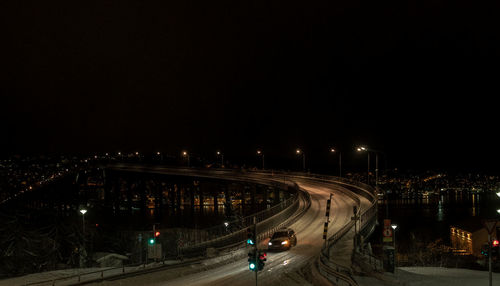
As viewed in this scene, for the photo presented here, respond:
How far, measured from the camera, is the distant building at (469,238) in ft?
213

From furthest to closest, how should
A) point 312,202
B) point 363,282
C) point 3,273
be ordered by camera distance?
point 312,202 < point 3,273 < point 363,282

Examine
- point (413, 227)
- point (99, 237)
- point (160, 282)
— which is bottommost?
point (413, 227)

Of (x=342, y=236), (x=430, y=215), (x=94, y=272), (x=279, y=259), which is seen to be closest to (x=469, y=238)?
(x=342, y=236)

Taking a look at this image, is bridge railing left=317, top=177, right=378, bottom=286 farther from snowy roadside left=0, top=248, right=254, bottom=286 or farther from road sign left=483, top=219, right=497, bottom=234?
snowy roadside left=0, top=248, right=254, bottom=286

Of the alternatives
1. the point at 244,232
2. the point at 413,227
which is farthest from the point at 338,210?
the point at 413,227

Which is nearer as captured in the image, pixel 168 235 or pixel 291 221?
pixel 291 221

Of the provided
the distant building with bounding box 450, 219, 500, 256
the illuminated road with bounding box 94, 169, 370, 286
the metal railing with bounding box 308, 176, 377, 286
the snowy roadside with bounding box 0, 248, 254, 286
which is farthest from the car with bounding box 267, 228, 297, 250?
the distant building with bounding box 450, 219, 500, 256

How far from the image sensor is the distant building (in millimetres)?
64875

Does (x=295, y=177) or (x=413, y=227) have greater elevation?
(x=295, y=177)

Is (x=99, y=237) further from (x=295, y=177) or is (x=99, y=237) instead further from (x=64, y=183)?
(x=64, y=183)

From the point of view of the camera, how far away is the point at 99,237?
168ft

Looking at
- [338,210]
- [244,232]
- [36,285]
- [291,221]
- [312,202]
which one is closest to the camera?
[36,285]

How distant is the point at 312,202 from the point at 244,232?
688 inches

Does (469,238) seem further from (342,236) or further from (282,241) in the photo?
(282,241)
